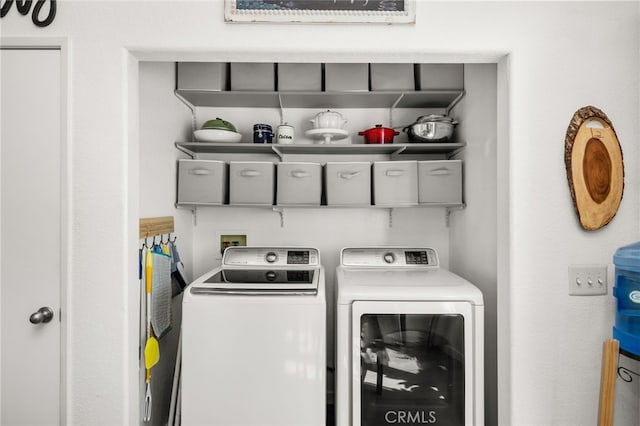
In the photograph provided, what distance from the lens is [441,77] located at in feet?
6.86

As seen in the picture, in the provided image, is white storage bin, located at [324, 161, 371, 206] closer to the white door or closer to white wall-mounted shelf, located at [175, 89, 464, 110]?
white wall-mounted shelf, located at [175, 89, 464, 110]

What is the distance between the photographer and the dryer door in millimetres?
1565

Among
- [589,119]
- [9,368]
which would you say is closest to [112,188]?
[9,368]

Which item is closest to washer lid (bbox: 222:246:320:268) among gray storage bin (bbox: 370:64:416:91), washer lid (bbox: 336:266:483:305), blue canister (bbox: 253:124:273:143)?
washer lid (bbox: 336:266:483:305)

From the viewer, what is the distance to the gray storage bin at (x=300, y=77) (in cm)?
213

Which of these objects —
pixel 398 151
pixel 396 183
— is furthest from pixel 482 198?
pixel 398 151

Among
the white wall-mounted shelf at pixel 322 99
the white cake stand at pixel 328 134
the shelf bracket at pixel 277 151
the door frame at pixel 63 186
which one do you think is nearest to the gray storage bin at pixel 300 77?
the white wall-mounted shelf at pixel 322 99

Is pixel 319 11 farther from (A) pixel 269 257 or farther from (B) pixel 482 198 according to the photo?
(A) pixel 269 257

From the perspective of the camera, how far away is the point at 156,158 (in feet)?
6.20

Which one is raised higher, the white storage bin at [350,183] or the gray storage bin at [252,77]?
the gray storage bin at [252,77]

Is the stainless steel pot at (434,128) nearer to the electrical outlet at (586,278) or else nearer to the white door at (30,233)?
the electrical outlet at (586,278)

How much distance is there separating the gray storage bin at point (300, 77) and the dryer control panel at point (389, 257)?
1.03 m

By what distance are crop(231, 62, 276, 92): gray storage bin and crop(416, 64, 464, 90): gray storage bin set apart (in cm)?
90

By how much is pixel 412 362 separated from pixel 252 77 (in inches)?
70.8
